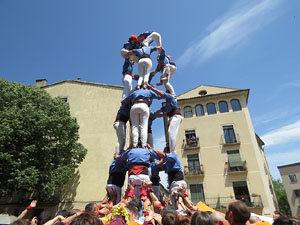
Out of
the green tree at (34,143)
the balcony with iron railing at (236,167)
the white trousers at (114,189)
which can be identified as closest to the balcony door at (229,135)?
the balcony with iron railing at (236,167)

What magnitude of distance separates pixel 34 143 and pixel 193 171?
502 inches

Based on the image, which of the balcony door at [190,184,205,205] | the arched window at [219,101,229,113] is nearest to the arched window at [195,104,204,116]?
the arched window at [219,101,229,113]

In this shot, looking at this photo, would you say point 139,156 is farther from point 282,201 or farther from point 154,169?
point 282,201

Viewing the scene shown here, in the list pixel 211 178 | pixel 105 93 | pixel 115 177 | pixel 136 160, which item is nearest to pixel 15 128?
pixel 105 93

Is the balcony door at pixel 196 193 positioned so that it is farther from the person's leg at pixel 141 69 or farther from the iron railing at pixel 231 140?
the person's leg at pixel 141 69

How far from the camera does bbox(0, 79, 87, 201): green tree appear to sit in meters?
11.8

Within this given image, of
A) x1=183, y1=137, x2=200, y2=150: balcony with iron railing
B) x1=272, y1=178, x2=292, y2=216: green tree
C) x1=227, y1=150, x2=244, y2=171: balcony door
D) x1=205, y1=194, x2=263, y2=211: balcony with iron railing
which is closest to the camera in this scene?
x1=205, y1=194, x2=263, y2=211: balcony with iron railing

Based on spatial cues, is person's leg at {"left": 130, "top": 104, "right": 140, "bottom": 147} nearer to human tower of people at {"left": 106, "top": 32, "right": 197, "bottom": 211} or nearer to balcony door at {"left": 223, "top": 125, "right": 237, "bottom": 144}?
human tower of people at {"left": 106, "top": 32, "right": 197, "bottom": 211}

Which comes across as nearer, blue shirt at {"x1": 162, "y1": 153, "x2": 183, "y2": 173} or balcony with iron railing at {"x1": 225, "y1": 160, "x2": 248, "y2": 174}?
blue shirt at {"x1": 162, "y1": 153, "x2": 183, "y2": 173}

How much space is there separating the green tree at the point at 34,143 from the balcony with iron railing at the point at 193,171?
8855 mm

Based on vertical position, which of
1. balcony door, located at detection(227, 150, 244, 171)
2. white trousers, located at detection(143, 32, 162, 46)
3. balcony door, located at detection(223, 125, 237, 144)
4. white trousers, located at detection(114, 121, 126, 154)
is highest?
balcony door, located at detection(223, 125, 237, 144)

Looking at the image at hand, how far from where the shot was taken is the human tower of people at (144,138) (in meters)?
4.74

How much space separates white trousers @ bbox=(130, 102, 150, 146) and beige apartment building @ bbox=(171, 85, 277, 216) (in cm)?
1359

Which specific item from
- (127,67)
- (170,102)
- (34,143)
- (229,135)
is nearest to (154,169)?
(170,102)
